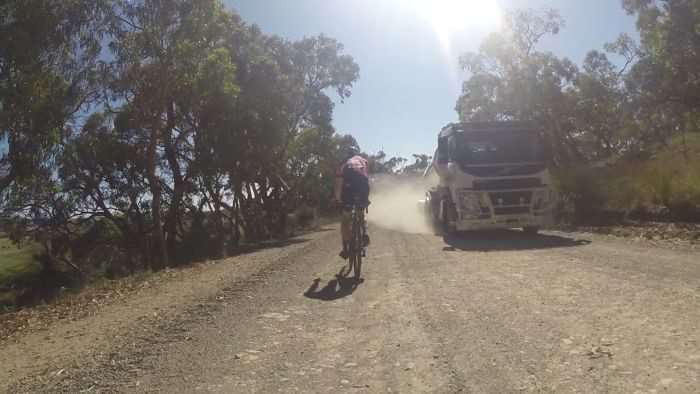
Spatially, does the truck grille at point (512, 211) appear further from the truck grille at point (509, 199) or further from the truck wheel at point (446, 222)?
the truck wheel at point (446, 222)

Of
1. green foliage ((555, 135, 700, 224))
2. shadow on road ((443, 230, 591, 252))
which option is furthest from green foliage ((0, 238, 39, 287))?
green foliage ((555, 135, 700, 224))

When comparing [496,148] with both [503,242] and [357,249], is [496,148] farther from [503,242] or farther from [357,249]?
[357,249]

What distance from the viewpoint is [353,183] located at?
7.95 m

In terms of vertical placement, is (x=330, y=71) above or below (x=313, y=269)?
above

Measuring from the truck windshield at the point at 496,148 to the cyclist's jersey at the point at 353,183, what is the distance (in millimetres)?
5142

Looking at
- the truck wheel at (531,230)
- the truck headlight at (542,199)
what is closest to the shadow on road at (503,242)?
the truck wheel at (531,230)

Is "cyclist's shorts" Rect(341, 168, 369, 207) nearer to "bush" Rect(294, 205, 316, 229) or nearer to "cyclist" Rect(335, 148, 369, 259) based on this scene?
"cyclist" Rect(335, 148, 369, 259)

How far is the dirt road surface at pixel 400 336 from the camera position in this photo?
366 centimetres

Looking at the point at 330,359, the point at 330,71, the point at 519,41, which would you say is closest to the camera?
the point at 330,359

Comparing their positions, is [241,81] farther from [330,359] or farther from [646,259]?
[330,359]

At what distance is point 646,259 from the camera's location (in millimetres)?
8000

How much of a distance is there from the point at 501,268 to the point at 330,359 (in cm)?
435

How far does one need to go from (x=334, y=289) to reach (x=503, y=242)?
5908 mm

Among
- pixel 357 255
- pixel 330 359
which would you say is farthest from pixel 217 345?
pixel 357 255
